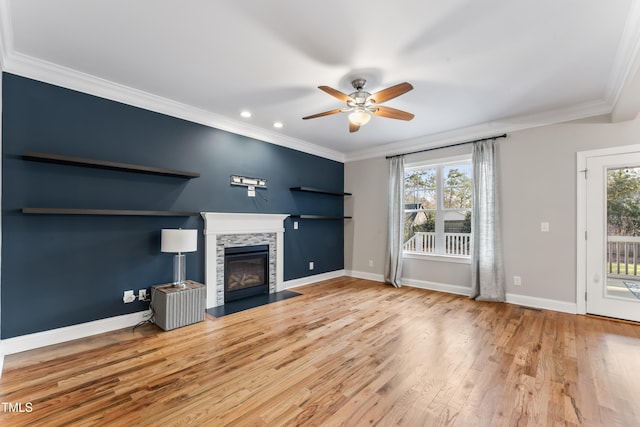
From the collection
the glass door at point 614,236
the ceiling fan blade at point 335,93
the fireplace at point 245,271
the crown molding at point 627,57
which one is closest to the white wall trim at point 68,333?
the fireplace at point 245,271

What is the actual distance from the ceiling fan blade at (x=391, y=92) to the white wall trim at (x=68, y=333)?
3496 mm

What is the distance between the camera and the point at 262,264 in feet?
15.1

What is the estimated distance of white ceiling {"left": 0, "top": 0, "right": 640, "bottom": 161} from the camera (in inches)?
79.5

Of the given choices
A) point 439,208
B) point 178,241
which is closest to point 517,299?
point 439,208

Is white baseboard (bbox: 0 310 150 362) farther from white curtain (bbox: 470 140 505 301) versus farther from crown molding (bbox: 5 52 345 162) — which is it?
white curtain (bbox: 470 140 505 301)

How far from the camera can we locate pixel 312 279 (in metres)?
5.44

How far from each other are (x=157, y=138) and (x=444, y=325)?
4.10 meters

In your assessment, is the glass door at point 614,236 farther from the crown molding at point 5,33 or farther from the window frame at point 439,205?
the crown molding at point 5,33

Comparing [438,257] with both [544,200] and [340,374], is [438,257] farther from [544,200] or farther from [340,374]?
[340,374]

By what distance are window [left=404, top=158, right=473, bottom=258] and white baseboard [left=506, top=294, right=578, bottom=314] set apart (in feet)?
3.00

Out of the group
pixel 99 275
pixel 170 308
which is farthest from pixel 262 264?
pixel 99 275

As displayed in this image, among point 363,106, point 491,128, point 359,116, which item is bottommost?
point 359,116

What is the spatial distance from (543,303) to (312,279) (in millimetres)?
3561

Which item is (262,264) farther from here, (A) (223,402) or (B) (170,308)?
(A) (223,402)
